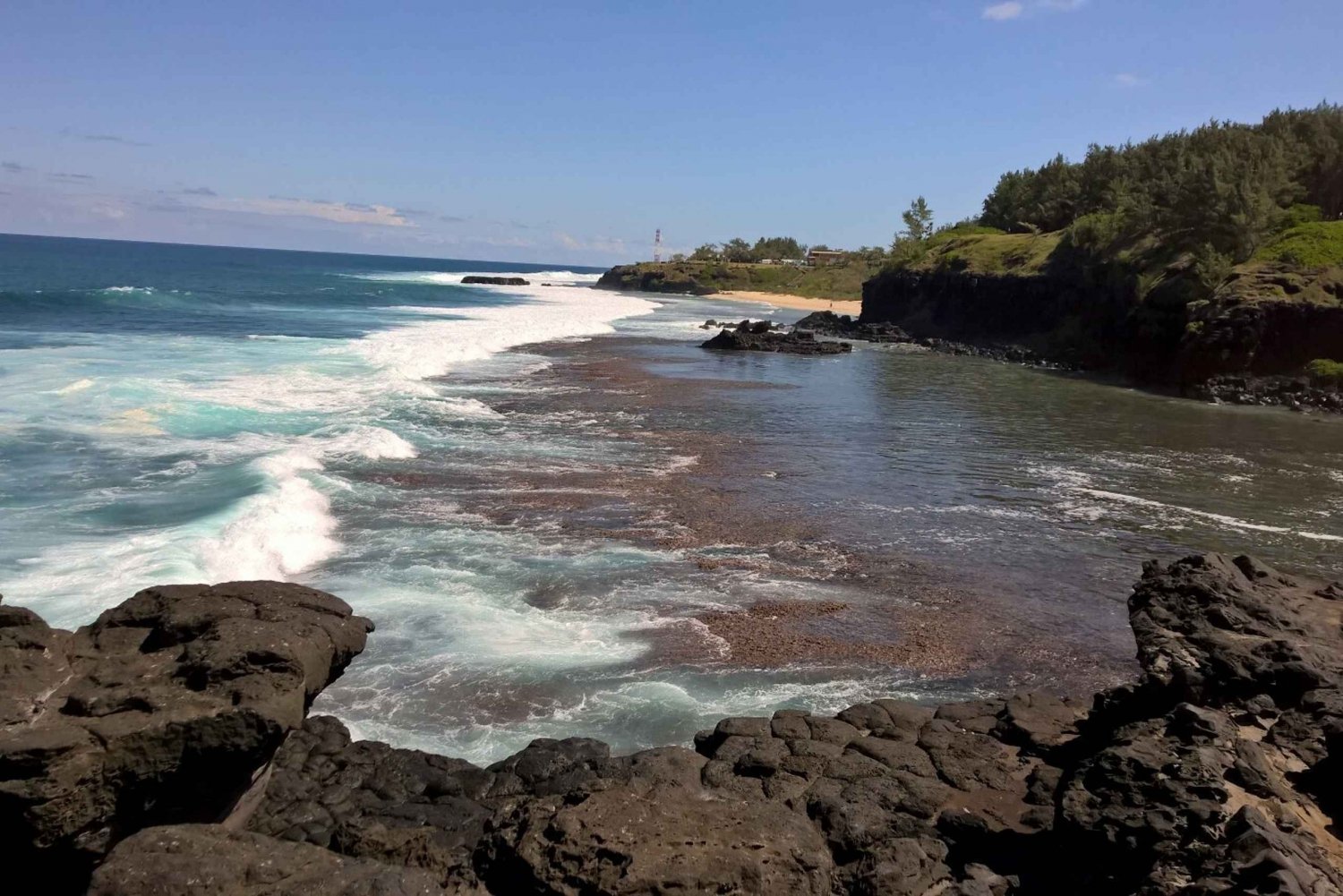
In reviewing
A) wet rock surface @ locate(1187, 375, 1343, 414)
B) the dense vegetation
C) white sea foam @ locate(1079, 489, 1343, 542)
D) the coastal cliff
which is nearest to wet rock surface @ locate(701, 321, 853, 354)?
the coastal cliff

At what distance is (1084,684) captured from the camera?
12562 millimetres

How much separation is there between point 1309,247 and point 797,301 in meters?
74.8

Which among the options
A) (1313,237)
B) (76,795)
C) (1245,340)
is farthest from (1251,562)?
(1313,237)

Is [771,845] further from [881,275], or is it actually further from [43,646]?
[881,275]

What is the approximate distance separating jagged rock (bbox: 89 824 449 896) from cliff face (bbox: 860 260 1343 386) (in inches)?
1713

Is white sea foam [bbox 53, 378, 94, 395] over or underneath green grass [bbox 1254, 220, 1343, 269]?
underneath

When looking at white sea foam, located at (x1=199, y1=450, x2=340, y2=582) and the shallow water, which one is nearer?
the shallow water

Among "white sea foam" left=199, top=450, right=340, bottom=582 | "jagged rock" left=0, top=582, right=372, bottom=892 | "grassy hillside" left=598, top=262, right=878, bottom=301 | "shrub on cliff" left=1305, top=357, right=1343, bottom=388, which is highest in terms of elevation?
"grassy hillside" left=598, top=262, right=878, bottom=301

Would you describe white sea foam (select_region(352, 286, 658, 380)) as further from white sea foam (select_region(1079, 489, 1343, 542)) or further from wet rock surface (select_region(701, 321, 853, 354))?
white sea foam (select_region(1079, 489, 1343, 542))

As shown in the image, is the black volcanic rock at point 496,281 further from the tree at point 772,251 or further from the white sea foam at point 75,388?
the white sea foam at point 75,388

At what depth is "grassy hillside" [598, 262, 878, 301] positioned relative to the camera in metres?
128

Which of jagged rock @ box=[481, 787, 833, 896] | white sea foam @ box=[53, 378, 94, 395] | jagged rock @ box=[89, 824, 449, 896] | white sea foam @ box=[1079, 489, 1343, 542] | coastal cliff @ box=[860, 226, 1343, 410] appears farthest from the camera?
coastal cliff @ box=[860, 226, 1343, 410]

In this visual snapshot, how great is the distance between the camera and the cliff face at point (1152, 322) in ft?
133

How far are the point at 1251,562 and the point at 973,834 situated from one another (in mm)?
6921
